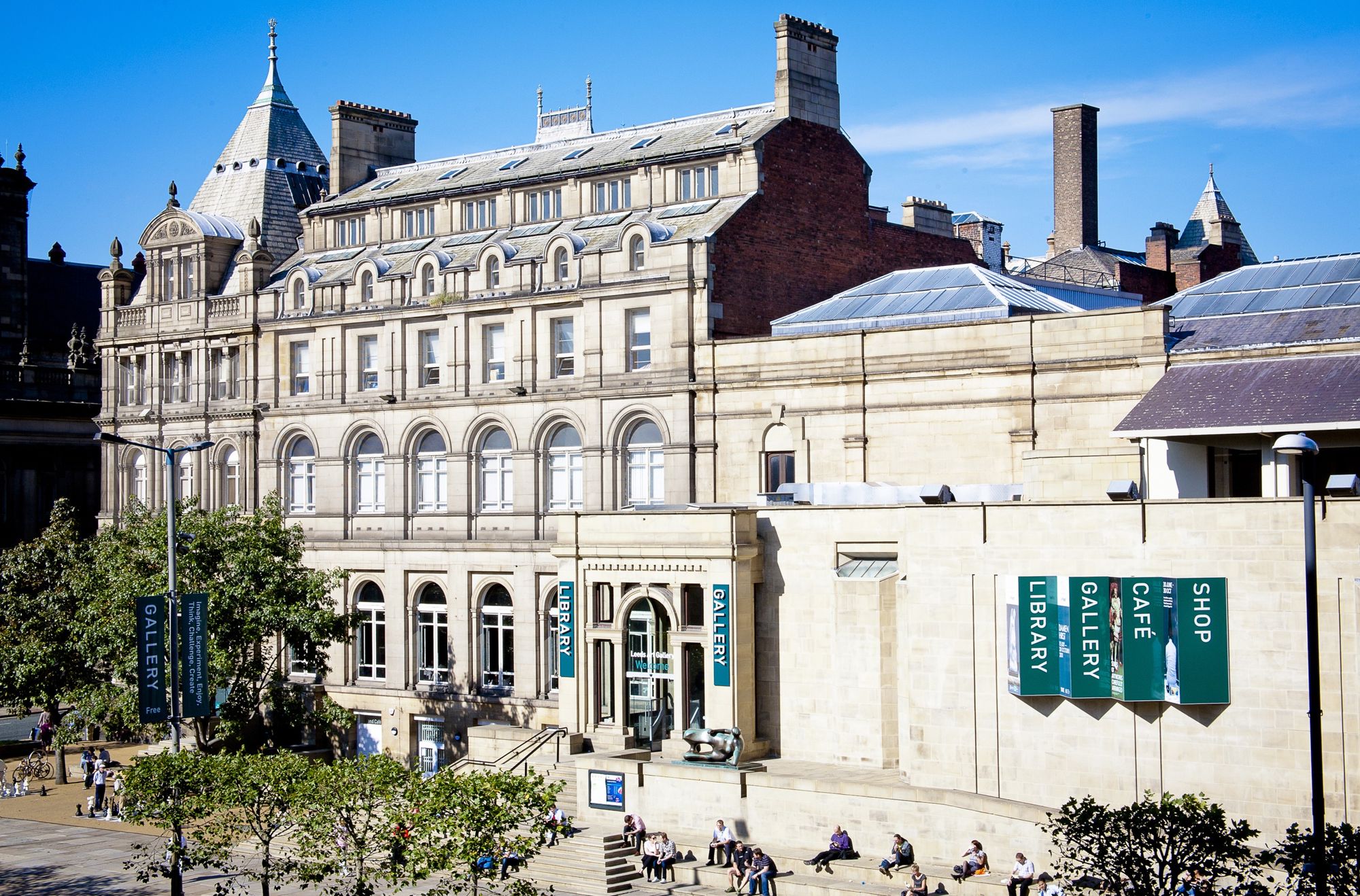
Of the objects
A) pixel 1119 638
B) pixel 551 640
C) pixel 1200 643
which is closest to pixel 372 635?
pixel 551 640

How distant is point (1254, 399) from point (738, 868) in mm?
16856

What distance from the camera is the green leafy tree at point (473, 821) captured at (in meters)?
35.3

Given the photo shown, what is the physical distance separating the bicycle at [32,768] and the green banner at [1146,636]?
38698 millimetres

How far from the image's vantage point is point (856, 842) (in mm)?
42188

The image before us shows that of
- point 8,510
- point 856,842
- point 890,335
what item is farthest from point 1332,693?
point 8,510

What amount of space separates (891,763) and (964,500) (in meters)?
7.67

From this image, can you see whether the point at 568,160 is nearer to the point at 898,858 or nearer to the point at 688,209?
the point at 688,209

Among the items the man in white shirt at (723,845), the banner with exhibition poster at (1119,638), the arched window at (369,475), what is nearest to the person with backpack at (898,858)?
the man in white shirt at (723,845)

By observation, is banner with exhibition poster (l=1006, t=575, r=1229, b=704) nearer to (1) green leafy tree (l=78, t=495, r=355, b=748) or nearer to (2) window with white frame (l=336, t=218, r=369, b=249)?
(1) green leafy tree (l=78, t=495, r=355, b=748)

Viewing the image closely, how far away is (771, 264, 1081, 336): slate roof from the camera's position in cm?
5181

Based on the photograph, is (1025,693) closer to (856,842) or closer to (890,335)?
(856,842)

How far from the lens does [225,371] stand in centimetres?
6881

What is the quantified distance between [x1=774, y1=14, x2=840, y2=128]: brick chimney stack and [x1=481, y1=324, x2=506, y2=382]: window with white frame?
12.4 m

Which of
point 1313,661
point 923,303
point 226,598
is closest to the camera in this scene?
point 1313,661
